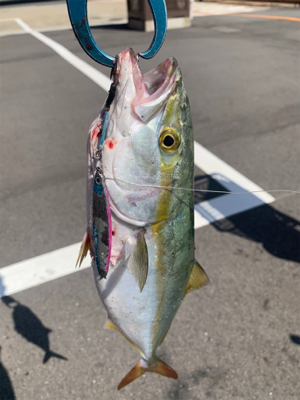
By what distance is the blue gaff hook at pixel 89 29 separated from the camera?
1197 mm

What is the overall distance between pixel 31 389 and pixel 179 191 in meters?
2.51

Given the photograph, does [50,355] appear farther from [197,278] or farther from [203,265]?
[197,278]

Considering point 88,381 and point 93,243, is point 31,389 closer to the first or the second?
point 88,381

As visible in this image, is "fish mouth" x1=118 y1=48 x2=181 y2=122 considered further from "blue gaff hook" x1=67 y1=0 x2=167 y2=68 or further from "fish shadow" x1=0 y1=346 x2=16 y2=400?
"fish shadow" x1=0 y1=346 x2=16 y2=400

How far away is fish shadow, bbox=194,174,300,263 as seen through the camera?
4266 mm

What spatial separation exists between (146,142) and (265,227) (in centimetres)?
363

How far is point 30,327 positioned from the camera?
345 cm

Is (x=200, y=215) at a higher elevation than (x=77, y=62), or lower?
lower

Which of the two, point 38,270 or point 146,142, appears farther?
point 38,270

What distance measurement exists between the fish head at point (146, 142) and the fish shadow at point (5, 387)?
2.42 meters

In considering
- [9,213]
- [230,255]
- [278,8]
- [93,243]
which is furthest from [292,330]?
[278,8]

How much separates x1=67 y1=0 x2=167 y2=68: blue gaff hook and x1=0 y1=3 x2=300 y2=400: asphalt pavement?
2718 millimetres

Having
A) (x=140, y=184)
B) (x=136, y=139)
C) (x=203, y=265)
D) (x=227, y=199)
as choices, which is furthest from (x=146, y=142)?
(x=227, y=199)

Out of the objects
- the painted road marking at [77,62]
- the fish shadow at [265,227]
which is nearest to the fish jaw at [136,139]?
the fish shadow at [265,227]
